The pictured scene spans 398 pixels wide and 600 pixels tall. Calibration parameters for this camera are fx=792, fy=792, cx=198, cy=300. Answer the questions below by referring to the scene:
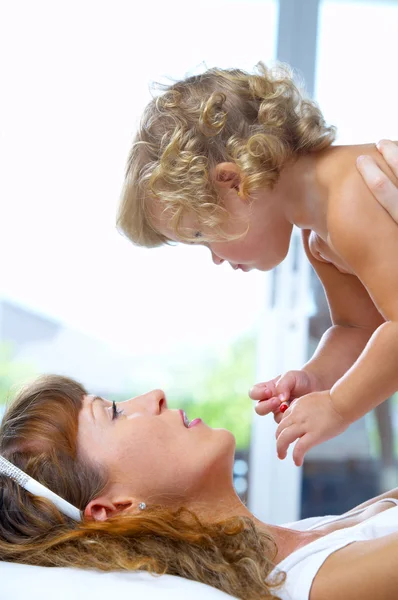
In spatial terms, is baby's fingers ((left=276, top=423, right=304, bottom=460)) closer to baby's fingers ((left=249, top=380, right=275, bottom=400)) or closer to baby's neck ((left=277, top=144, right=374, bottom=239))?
baby's fingers ((left=249, top=380, right=275, bottom=400))

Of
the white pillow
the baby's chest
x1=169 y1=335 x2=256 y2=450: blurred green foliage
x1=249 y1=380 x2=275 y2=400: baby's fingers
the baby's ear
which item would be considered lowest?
x1=169 y1=335 x2=256 y2=450: blurred green foliage

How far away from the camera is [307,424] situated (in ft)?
4.93

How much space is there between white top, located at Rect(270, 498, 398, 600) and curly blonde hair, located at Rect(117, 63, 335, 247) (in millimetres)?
680

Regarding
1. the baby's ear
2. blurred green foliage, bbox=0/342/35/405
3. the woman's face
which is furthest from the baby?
blurred green foliage, bbox=0/342/35/405

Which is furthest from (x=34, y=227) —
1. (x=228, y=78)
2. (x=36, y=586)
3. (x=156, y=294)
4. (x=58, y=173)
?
(x=36, y=586)

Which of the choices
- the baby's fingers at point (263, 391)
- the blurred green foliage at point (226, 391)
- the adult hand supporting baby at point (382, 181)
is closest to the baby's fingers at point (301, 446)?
the baby's fingers at point (263, 391)

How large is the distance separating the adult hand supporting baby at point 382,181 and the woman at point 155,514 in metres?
0.54

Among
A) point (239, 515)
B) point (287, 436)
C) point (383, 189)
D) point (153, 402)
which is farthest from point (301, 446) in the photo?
point (383, 189)

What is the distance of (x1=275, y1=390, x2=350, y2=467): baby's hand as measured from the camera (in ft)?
4.88

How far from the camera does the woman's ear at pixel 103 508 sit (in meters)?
1.39

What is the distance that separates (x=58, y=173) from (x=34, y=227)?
258 millimetres

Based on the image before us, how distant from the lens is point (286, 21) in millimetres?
3467

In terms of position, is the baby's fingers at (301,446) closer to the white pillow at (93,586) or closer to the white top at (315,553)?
the white top at (315,553)

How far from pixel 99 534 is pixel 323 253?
901mm
